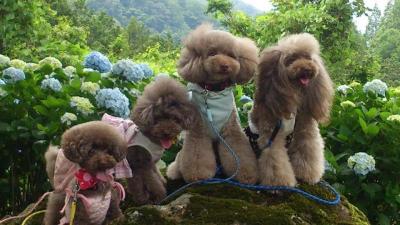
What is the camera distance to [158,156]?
3.04 metres

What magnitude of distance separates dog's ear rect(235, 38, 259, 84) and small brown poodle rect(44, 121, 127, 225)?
2.73 feet

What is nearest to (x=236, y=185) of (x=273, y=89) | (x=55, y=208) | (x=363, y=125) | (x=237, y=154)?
(x=237, y=154)

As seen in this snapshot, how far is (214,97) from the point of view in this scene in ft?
10.1

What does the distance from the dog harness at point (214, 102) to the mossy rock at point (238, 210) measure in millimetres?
419

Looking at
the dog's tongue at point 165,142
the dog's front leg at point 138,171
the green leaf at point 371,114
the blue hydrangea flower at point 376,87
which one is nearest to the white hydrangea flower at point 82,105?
the dog's front leg at point 138,171

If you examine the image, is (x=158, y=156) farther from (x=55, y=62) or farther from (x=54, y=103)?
(x=55, y=62)

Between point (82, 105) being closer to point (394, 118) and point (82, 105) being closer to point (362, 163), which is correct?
point (362, 163)

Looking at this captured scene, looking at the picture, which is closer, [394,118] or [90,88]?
[90,88]

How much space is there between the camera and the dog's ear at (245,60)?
2.98 meters

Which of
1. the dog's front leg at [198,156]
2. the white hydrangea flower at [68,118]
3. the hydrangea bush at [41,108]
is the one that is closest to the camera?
the dog's front leg at [198,156]

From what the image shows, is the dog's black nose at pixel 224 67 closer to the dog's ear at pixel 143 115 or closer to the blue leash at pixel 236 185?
the blue leash at pixel 236 185

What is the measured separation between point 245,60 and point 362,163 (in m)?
1.47

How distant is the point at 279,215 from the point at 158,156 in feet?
2.57

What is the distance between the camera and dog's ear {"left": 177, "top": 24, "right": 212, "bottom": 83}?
296 cm
